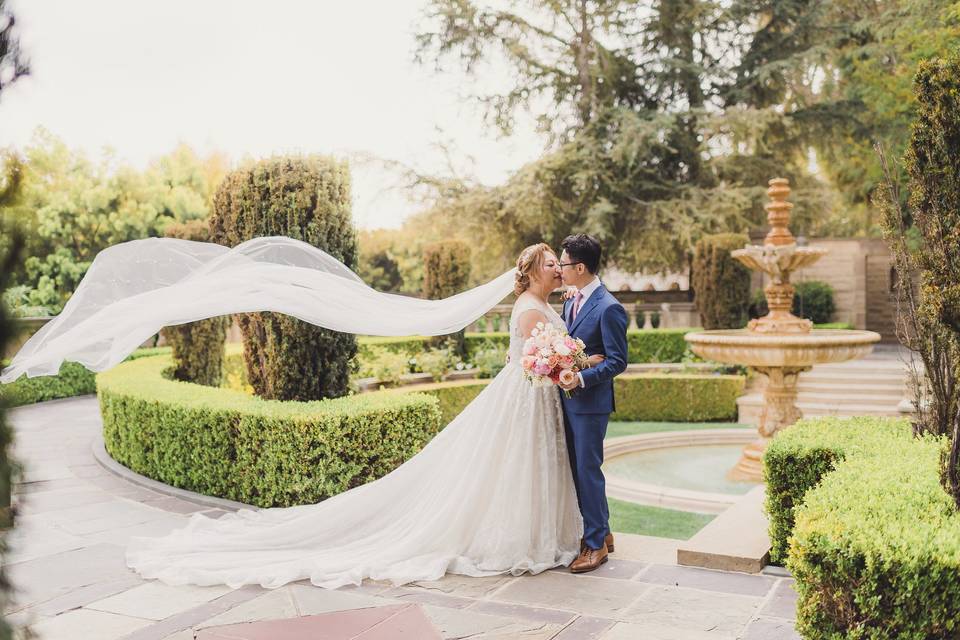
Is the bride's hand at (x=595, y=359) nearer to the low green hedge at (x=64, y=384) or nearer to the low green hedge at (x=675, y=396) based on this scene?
the low green hedge at (x=675, y=396)

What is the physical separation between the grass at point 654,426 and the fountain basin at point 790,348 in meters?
4.00

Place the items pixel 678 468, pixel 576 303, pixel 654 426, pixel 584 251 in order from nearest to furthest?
1. pixel 584 251
2. pixel 576 303
3. pixel 678 468
4. pixel 654 426

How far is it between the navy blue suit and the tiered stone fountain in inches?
155

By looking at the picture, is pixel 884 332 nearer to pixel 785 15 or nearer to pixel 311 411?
pixel 785 15

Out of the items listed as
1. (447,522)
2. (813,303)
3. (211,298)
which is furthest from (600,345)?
(813,303)

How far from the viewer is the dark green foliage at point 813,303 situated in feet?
71.1

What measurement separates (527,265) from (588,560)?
1957 mm

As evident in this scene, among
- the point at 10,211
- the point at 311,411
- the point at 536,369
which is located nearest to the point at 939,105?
the point at 536,369

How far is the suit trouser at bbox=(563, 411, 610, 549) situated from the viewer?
488cm

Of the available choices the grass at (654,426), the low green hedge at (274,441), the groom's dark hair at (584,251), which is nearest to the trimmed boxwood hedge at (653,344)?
the grass at (654,426)

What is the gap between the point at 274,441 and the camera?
21.4ft

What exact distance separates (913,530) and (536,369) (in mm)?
2211

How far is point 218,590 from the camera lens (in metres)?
4.59

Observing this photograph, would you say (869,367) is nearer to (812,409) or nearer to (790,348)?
(812,409)
